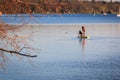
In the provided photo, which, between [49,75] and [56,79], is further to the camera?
[49,75]

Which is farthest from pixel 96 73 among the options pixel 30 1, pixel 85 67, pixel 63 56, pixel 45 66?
pixel 30 1

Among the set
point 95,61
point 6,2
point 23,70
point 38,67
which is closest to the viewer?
point 6,2

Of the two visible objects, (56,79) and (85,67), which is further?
(85,67)

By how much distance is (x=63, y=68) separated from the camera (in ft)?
68.2

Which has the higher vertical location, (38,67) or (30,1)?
(30,1)

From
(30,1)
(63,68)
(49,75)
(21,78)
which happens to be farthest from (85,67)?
(30,1)

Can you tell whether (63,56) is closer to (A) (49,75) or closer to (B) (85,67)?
(B) (85,67)

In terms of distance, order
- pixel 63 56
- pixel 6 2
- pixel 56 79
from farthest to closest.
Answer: pixel 63 56 < pixel 56 79 < pixel 6 2

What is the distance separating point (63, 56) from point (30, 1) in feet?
73.3

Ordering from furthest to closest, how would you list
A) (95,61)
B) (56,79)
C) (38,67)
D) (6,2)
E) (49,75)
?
(95,61)
(38,67)
(49,75)
(56,79)
(6,2)

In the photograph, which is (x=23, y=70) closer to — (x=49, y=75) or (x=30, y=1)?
(x=49, y=75)

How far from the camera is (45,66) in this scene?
2141 cm

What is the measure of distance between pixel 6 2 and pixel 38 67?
17.4 m

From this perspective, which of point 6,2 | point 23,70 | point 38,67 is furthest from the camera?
point 38,67
